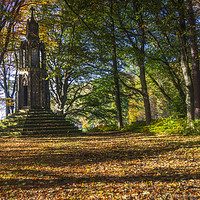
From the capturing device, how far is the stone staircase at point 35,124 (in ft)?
45.8

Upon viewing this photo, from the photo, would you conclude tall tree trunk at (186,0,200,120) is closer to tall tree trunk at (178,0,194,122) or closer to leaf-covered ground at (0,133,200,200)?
tall tree trunk at (178,0,194,122)

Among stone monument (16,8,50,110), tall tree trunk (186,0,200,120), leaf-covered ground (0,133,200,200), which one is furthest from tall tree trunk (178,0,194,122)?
stone monument (16,8,50,110)

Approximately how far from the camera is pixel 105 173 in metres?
5.00

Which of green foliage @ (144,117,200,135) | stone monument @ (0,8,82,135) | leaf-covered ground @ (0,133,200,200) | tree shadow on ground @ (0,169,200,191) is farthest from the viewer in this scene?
stone monument @ (0,8,82,135)

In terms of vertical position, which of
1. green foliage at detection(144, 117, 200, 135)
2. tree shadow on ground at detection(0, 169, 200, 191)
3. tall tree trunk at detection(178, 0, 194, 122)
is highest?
tall tree trunk at detection(178, 0, 194, 122)

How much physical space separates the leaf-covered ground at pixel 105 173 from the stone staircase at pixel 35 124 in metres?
6.42

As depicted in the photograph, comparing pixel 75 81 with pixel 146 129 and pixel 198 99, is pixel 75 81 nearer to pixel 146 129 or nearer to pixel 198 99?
pixel 146 129

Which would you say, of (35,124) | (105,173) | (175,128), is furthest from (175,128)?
(35,124)

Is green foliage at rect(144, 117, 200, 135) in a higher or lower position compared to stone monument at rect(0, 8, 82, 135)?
lower

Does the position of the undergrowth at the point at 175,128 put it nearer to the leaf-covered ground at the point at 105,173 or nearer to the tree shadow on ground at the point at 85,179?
the leaf-covered ground at the point at 105,173

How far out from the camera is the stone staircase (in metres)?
14.0

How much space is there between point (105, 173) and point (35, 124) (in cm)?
1091

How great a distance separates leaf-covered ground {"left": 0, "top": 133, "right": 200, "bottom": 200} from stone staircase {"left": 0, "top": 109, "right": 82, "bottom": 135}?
642 centimetres

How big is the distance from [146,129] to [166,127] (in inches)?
71.0
